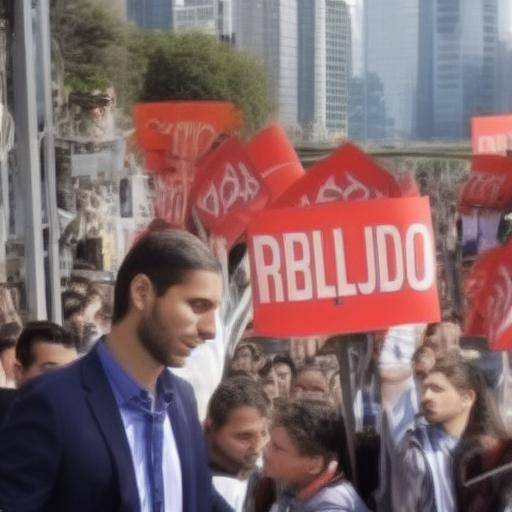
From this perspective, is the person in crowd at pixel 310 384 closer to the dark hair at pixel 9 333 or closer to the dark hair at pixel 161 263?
the dark hair at pixel 9 333

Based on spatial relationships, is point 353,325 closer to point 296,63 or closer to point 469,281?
point 469,281

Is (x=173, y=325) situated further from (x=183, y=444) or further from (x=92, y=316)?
(x=92, y=316)

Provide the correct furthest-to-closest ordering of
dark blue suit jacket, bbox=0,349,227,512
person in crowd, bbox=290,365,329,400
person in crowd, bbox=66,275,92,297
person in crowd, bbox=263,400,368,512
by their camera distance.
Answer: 1. person in crowd, bbox=66,275,92,297
2. person in crowd, bbox=290,365,329,400
3. person in crowd, bbox=263,400,368,512
4. dark blue suit jacket, bbox=0,349,227,512

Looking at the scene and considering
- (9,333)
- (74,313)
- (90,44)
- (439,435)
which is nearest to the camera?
(439,435)

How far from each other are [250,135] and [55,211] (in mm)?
725

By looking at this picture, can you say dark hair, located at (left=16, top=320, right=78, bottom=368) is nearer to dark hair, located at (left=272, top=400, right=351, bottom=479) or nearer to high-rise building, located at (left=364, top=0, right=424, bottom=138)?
dark hair, located at (left=272, top=400, right=351, bottom=479)

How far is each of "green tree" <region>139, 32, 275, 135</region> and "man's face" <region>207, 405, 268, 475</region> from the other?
71cm

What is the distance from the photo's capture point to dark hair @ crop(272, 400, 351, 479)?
137 inches

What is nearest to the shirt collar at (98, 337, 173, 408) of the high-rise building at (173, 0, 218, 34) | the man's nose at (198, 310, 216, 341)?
the man's nose at (198, 310, 216, 341)

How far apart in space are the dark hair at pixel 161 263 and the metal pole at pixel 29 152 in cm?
212

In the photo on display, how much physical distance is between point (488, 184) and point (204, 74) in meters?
0.86

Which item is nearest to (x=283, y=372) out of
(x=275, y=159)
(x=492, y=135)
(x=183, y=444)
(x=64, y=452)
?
(x=275, y=159)

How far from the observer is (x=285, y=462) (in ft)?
11.6

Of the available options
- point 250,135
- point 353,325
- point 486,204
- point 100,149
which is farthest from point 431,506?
point 100,149
